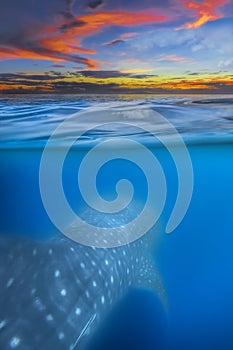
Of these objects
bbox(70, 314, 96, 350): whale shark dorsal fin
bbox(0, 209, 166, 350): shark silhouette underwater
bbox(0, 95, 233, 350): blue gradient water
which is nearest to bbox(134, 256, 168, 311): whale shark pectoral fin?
bbox(0, 95, 233, 350): blue gradient water

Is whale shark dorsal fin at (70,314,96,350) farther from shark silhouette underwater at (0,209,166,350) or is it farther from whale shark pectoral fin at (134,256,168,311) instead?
whale shark pectoral fin at (134,256,168,311)

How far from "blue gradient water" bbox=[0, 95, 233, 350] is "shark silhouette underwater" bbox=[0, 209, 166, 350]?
0.15 meters

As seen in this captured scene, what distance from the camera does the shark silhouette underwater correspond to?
144cm

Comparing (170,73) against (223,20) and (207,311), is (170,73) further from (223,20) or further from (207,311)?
(207,311)

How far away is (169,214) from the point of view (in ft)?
28.6

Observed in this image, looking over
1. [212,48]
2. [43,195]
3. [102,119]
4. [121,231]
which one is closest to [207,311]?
[121,231]

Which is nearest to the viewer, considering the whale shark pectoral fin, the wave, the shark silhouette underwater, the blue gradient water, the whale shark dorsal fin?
the shark silhouette underwater

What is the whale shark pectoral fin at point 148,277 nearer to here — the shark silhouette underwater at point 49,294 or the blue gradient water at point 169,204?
the blue gradient water at point 169,204

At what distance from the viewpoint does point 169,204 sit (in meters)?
8.88

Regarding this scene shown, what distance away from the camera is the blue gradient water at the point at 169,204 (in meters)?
3.98

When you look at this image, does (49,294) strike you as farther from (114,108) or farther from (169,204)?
(169,204)

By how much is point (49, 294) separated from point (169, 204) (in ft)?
24.5

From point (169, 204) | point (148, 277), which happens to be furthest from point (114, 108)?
point (169, 204)

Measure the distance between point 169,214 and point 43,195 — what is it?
3.47 meters
